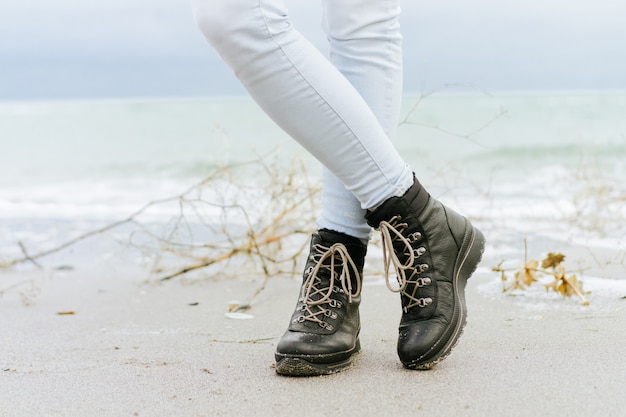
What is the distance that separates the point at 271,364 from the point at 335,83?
0.55 meters

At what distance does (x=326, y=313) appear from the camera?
4.67ft

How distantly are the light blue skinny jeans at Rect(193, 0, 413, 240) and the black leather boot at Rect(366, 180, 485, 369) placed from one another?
0.14ft

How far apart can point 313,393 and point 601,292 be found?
3.68 feet

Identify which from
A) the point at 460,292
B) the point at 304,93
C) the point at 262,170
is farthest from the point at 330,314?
the point at 262,170

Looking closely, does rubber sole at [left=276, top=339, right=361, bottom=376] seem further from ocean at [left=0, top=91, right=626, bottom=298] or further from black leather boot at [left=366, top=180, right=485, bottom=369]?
ocean at [left=0, top=91, right=626, bottom=298]

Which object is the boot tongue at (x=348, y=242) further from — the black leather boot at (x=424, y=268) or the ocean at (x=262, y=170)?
the ocean at (x=262, y=170)

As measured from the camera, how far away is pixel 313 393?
125cm

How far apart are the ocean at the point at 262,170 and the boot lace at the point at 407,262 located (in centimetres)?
86

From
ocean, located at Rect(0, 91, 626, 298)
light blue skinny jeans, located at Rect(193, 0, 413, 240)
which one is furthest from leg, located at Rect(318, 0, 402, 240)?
ocean, located at Rect(0, 91, 626, 298)

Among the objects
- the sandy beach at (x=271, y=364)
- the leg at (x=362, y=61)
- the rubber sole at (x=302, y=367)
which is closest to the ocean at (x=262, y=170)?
the sandy beach at (x=271, y=364)

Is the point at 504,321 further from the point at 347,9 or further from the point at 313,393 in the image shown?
the point at 347,9

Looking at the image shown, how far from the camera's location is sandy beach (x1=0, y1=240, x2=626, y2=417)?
3.91ft

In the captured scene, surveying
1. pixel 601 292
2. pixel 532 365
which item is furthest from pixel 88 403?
pixel 601 292

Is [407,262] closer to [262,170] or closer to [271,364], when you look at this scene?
[271,364]
